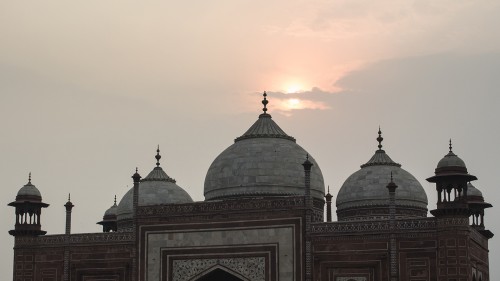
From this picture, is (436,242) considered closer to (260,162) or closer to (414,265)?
(414,265)

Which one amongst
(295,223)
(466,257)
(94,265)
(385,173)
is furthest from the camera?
(385,173)

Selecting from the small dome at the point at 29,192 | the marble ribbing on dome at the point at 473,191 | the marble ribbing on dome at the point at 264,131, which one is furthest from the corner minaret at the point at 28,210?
the marble ribbing on dome at the point at 473,191

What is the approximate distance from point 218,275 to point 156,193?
827cm

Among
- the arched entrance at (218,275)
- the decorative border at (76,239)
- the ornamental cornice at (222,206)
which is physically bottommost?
the arched entrance at (218,275)

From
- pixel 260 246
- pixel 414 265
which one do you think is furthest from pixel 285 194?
pixel 414 265

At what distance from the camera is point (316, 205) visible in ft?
117

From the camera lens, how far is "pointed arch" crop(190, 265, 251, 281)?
105 ft

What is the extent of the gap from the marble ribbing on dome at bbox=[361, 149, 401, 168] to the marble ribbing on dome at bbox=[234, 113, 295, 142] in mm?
3154

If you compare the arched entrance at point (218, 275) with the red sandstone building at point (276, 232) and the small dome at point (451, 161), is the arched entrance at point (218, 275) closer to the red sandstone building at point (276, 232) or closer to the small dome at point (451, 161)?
the red sandstone building at point (276, 232)

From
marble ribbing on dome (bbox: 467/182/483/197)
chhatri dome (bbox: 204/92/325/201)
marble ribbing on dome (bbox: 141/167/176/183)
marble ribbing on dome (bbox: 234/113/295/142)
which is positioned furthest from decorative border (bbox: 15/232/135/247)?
marble ribbing on dome (bbox: 467/182/483/197)

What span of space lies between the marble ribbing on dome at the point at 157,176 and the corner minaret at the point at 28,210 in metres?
5.55

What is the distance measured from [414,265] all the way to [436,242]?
39.1 inches

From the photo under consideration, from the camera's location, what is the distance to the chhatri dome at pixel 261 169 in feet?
115

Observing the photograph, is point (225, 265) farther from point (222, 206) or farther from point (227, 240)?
point (222, 206)
